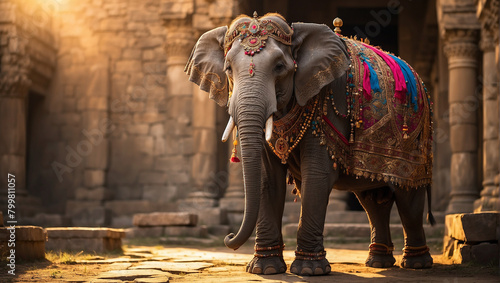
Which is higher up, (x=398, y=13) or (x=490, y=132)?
(x=398, y=13)

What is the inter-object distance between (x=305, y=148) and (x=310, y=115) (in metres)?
0.29

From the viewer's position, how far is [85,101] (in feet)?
56.0

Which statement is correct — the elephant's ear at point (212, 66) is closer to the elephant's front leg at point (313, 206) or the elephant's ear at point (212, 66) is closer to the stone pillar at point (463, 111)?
the elephant's front leg at point (313, 206)

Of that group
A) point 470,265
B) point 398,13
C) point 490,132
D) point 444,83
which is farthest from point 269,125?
point 398,13

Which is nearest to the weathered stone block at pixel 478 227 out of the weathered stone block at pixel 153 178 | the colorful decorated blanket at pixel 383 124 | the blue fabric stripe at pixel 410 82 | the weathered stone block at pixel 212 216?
the colorful decorated blanket at pixel 383 124

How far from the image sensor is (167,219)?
13.2 metres

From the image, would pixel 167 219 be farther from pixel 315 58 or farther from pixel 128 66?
pixel 315 58

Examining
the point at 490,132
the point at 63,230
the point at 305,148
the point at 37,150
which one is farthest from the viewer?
the point at 37,150

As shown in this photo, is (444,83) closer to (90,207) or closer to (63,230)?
(90,207)

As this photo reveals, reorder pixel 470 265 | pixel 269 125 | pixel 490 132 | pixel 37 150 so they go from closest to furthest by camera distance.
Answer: pixel 269 125 → pixel 470 265 → pixel 490 132 → pixel 37 150

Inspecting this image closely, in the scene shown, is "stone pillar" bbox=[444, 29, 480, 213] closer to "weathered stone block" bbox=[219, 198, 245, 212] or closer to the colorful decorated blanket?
"weathered stone block" bbox=[219, 198, 245, 212]

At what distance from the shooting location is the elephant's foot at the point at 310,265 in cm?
622

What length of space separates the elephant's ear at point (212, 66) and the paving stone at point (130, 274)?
5.30ft

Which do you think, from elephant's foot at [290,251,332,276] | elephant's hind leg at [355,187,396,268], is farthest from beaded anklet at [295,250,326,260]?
elephant's hind leg at [355,187,396,268]
